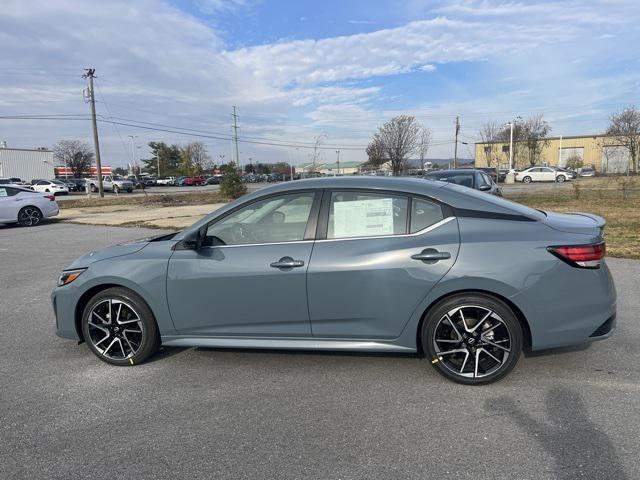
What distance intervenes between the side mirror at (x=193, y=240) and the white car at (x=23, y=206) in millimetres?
14801

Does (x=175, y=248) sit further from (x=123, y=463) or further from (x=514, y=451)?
(x=514, y=451)

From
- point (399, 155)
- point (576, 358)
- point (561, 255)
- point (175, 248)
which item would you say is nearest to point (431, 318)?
point (561, 255)

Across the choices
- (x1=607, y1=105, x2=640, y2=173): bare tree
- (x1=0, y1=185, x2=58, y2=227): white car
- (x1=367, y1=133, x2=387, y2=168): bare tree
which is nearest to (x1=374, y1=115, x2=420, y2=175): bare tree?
(x1=367, y1=133, x2=387, y2=168): bare tree

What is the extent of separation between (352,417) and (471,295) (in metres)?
1.24

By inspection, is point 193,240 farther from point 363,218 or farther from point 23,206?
point 23,206

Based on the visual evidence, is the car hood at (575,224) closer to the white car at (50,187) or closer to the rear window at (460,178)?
the rear window at (460,178)

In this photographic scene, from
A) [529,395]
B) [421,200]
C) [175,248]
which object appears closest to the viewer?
[529,395]

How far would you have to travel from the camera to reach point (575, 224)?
356cm

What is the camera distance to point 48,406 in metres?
3.34

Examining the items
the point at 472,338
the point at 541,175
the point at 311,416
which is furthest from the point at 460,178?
the point at 541,175

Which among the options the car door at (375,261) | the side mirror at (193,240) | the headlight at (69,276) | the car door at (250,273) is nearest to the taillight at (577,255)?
the car door at (375,261)

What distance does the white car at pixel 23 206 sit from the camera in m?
15.2

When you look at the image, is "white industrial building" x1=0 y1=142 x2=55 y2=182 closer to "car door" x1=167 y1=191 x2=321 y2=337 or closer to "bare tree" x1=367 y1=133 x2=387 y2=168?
"bare tree" x1=367 y1=133 x2=387 y2=168

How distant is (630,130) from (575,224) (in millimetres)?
66000
